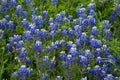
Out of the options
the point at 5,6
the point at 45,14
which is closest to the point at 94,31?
the point at 45,14

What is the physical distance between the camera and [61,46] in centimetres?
472

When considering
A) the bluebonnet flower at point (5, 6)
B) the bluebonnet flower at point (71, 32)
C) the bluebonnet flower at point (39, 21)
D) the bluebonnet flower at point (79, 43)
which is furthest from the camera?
the bluebonnet flower at point (5, 6)

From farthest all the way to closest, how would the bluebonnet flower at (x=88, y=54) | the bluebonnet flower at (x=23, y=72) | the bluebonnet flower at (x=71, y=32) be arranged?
the bluebonnet flower at (x=71, y=32) → the bluebonnet flower at (x=88, y=54) → the bluebonnet flower at (x=23, y=72)

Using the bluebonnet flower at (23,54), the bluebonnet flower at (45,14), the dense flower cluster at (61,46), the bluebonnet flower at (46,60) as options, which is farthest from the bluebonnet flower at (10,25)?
the bluebonnet flower at (46,60)

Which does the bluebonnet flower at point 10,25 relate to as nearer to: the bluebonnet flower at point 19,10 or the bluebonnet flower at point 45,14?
the bluebonnet flower at point 19,10

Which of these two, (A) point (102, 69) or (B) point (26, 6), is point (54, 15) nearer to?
(B) point (26, 6)

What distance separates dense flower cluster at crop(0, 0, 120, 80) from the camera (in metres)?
4.27

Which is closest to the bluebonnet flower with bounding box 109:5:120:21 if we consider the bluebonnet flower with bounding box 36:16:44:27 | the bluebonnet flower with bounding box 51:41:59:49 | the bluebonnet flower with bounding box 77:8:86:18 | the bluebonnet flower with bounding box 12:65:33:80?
the bluebonnet flower with bounding box 77:8:86:18

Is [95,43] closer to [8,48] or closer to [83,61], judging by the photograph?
[83,61]

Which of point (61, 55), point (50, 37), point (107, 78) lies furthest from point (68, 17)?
point (107, 78)

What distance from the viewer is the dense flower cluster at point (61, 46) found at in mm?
4266

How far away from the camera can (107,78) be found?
13.5 ft

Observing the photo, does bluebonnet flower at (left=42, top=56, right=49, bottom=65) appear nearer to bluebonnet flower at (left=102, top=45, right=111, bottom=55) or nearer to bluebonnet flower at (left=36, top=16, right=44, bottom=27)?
bluebonnet flower at (left=102, top=45, right=111, bottom=55)

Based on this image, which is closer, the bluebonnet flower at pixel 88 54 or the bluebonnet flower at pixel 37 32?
the bluebonnet flower at pixel 88 54
